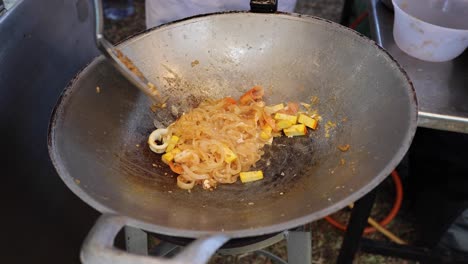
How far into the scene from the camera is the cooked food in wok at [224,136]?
1.06m

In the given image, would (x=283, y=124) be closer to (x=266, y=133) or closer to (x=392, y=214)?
(x=266, y=133)

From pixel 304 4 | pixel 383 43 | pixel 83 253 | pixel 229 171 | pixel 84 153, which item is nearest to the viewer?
pixel 83 253

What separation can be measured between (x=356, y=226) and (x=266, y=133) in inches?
21.8

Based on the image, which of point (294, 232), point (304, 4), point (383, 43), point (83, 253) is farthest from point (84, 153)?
point (304, 4)

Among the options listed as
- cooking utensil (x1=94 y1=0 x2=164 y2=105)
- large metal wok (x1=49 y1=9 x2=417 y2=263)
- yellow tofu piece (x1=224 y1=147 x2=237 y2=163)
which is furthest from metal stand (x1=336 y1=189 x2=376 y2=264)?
cooking utensil (x1=94 y1=0 x2=164 y2=105)

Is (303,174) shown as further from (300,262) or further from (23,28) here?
(23,28)

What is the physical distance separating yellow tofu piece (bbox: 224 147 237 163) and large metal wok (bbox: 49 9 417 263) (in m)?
0.07

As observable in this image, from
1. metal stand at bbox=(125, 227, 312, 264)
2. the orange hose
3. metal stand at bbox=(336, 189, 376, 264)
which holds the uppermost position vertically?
metal stand at bbox=(125, 227, 312, 264)

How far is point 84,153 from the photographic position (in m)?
0.94

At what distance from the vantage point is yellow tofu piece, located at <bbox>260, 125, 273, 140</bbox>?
115 centimetres

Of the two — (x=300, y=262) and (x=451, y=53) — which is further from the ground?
(x=451, y=53)

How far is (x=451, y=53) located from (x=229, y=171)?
717 mm

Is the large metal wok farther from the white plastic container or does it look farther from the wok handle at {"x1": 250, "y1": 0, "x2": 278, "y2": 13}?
the white plastic container

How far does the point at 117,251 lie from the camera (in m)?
0.66
